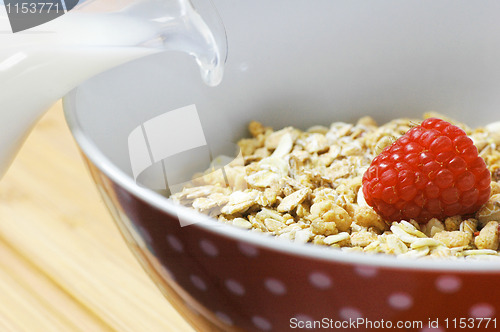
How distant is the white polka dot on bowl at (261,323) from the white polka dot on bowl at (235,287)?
18 millimetres

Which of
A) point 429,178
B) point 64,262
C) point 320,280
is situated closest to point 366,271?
point 320,280

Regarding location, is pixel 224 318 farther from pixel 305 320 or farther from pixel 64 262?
pixel 64 262

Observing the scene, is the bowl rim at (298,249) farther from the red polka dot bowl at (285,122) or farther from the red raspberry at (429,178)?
the red raspberry at (429,178)

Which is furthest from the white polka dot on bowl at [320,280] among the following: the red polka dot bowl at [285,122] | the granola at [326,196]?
the granola at [326,196]

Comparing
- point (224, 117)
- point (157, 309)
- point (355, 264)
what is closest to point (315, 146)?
point (224, 117)

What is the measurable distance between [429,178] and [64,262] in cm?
29

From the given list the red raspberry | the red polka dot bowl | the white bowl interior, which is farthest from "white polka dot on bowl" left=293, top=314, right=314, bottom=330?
the white bowl interior

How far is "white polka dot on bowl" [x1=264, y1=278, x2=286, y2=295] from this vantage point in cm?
32

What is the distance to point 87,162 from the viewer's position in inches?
15.3

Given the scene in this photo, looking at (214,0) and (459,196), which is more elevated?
(214,0)

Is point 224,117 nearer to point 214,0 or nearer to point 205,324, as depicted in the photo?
point 214,0

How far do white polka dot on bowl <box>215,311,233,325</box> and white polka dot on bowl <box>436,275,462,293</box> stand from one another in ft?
0.40

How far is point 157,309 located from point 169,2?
23 centimetres

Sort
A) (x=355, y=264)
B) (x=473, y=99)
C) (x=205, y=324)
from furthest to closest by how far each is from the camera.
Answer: (x=473, y=99) < (x=205, y=324) < (x=355, y=264)
